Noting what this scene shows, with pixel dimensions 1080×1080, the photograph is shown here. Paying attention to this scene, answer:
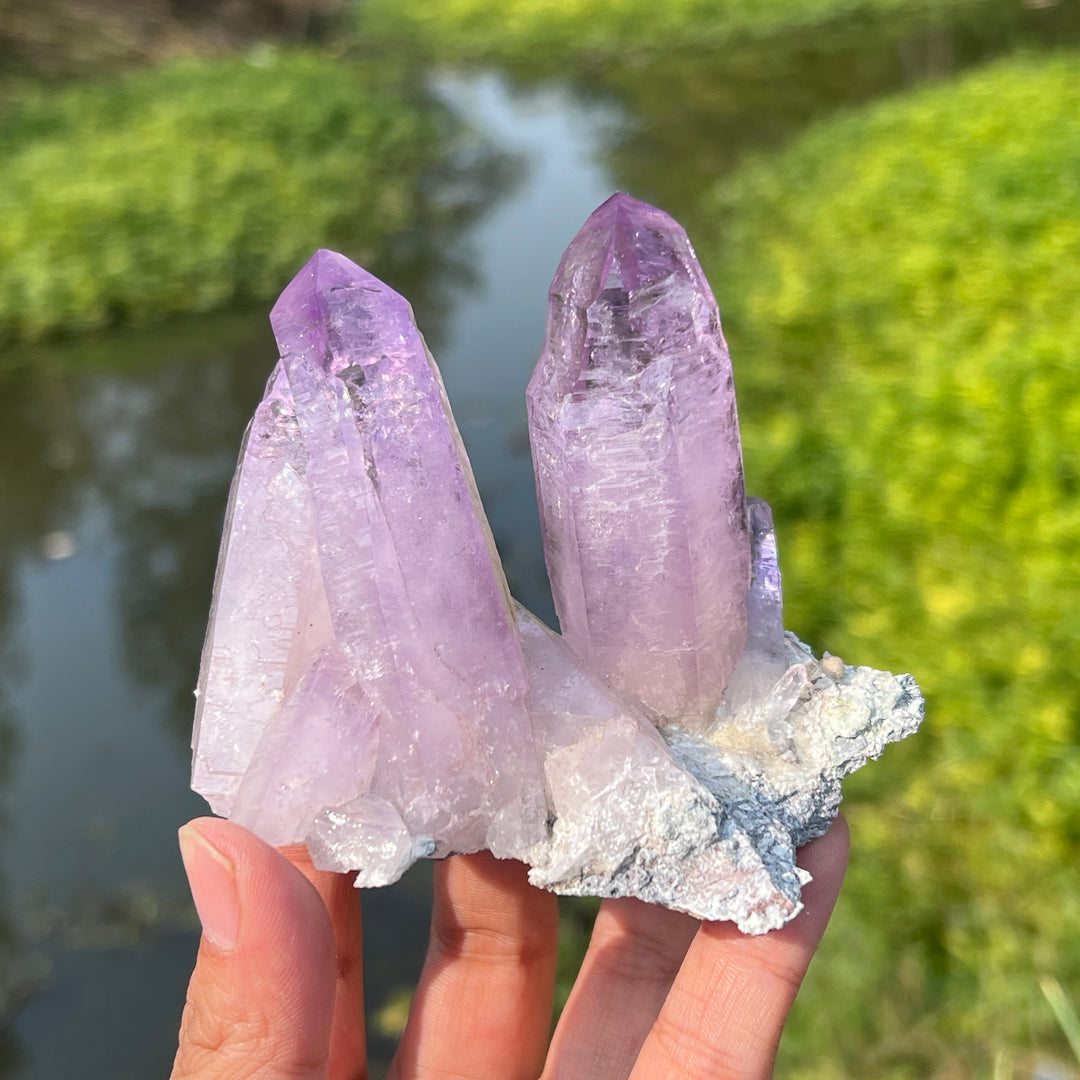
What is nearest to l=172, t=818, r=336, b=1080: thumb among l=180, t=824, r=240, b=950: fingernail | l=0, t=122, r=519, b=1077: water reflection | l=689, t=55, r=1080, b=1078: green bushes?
l=180, t=824, r=240, b=950: fingernail

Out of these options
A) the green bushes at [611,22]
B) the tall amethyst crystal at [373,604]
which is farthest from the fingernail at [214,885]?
the green bushes at [611,22]

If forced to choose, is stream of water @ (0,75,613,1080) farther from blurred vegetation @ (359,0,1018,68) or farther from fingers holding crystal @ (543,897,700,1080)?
blurred vegetation @ (359,0,1018,68)

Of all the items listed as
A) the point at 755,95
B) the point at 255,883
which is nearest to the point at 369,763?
the point at 255,883

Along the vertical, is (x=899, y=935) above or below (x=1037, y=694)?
below

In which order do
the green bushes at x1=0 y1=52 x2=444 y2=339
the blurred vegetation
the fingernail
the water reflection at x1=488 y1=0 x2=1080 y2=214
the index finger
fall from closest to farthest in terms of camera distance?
the fingernail → the index finger → the green bushes at x1=0 y1=52 x2=444 y2=339 → the water reflection at x1=488 y1=0 x2=1080 y2=214 → the blurred vegetation

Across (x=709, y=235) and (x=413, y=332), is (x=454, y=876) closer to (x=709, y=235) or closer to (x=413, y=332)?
(x=413, y=332)

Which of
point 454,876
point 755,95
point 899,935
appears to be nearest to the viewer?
point 454,876
